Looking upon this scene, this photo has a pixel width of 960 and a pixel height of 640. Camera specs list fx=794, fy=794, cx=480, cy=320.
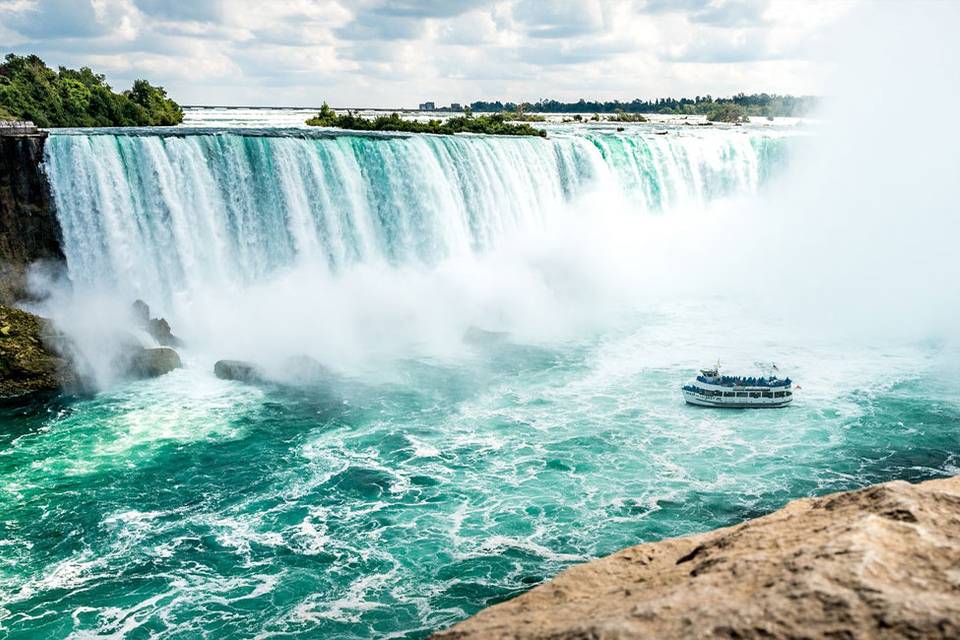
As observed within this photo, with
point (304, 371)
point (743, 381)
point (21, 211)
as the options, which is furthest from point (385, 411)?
point (21, 211)

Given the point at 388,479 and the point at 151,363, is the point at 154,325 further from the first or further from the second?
the point at 388,479

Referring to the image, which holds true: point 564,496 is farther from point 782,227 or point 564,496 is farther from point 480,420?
point 782,227

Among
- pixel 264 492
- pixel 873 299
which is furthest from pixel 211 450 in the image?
pixel 873 299

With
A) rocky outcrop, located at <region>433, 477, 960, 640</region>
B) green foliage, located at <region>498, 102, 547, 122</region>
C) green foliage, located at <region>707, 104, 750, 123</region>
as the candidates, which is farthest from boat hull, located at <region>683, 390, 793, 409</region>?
green foliage, located at <region>707, 104, 750, 123</region>

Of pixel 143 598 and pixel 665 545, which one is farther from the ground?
pixel 665 545

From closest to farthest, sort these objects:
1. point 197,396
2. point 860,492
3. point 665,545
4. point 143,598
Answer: point 860,492
point 665,545
point 143,598
point 197,396

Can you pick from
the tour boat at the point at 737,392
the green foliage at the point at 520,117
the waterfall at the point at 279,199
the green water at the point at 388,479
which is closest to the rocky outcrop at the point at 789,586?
the green water at the point at 388,479
